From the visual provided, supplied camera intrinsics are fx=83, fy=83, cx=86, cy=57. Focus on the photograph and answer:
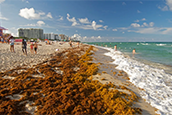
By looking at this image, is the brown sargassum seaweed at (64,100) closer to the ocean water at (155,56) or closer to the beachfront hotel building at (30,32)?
the ocean water at (155,56)

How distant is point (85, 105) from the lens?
3234 mm

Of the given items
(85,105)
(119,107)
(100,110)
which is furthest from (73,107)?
(119,107)

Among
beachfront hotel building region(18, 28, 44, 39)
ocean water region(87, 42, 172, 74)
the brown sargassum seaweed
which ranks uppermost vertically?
beachfront hotel building region(18, 28, 44, 39)

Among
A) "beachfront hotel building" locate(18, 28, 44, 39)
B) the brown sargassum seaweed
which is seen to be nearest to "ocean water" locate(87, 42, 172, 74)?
the brown sargassum seaweed

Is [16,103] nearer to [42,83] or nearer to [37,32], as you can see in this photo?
[42,83]

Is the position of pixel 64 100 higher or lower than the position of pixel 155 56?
lower

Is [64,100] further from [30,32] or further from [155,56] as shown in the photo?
[30,32]

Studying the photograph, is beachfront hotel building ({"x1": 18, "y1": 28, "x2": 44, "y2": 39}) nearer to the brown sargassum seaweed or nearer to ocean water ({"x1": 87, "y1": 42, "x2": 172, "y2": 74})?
ocean water ({"x1": 87, "y1": 42, "x2": 172, "y2": 74})

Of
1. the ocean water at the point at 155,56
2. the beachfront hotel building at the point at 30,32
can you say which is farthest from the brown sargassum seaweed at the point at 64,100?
the beachfront hotel building at the point at 30,32

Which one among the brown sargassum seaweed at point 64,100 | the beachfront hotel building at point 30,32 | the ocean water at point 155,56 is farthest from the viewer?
the beachfront hotel building at point 30,32

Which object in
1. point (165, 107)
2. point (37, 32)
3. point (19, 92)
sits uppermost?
point (37, 32)

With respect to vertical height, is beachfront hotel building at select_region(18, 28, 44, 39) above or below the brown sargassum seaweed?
above

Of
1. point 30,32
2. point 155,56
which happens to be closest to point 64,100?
point 155,56

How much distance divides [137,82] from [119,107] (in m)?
3.15
